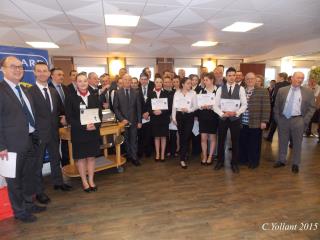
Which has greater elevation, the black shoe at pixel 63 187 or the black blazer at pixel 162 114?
the black blazer at pixel 162 114

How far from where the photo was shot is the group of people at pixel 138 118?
235 centimetres

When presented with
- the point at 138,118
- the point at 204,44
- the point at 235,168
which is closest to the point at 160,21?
the point at 138,118

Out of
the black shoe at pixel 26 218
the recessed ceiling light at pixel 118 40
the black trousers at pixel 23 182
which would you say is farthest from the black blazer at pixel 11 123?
the recessed ceiling light at pixel 118 40

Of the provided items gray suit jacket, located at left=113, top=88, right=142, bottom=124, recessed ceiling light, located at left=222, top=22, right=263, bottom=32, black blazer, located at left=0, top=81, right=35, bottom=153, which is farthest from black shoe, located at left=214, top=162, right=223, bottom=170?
recessed ceiling light, located at left=222, top=22, right=263, bottom=32

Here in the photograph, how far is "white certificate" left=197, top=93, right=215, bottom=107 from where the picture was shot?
362 centimetres

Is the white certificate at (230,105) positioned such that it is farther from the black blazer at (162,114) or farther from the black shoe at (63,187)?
the black shoe at (63,187)

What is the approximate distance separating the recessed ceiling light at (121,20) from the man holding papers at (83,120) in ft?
9.73

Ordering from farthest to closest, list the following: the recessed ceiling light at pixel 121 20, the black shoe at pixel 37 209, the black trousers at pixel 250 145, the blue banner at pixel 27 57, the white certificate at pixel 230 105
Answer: the recessed ceiling light at pixel 121 20 → the black trousers at pixel 250 145 → the white certificate at pixel 230 105 → the blue banner at pixel 27 57 → the black shoe at pixel 37 209

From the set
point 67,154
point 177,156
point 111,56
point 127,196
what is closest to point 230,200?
point 127,196

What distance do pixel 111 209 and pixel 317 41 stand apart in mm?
9282

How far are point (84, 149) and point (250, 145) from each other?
9.05 feet

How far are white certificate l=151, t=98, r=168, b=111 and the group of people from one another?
0.09 ft

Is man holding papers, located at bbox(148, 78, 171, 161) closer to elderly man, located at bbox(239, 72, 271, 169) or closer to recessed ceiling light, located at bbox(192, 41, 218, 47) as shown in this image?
elderly man, located at bbox(239, 72, 271, 169)

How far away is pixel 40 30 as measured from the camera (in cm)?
618
